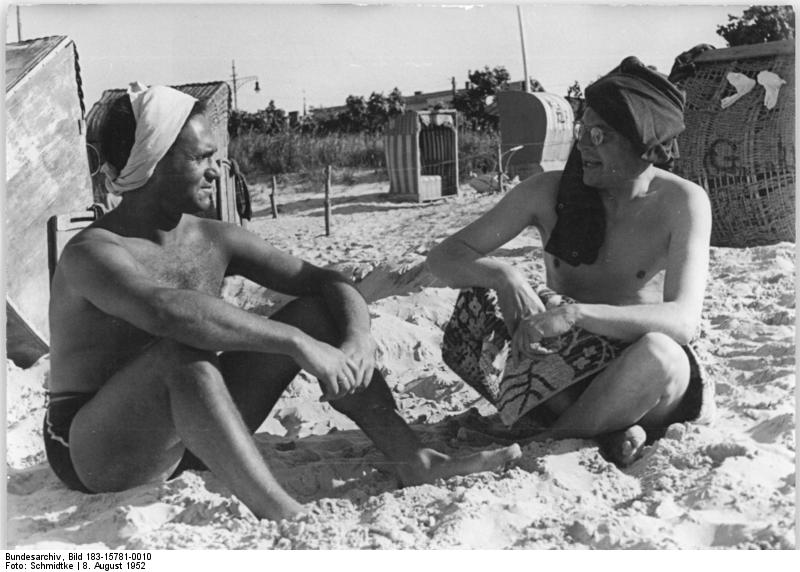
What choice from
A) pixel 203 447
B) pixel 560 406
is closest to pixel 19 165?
pixel 203 447

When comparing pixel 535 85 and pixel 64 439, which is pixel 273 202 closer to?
pixel 535 85

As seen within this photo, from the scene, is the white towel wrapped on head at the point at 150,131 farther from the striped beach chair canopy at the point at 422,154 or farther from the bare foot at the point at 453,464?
the bare foot at the point at 453,464

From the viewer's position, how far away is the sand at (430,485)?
3203 mm

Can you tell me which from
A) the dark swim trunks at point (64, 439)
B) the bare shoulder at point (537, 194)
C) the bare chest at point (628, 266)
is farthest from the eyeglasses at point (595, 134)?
the dark swim trunks at point (64, 439)

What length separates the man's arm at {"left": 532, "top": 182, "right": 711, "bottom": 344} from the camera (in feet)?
11.1

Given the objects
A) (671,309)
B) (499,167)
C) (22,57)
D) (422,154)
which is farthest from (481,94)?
(22,57)

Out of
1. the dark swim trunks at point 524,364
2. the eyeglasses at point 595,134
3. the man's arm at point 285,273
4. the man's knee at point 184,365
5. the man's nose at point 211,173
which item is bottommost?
the dark swim trunks at point 524,364

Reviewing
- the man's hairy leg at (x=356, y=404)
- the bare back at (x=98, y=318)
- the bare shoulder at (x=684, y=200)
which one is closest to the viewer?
the bare back at (x=98, y=318)

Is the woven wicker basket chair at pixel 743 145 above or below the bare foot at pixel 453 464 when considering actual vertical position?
above

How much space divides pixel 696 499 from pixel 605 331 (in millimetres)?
607

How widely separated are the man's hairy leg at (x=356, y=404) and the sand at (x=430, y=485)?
2.5 inches

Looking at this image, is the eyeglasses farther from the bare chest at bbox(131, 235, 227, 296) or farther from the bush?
the bare chest at bbox(131, 235, 227, 296)

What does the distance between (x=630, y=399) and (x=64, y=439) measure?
1892 mm

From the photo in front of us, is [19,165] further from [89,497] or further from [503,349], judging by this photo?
[503,349]
